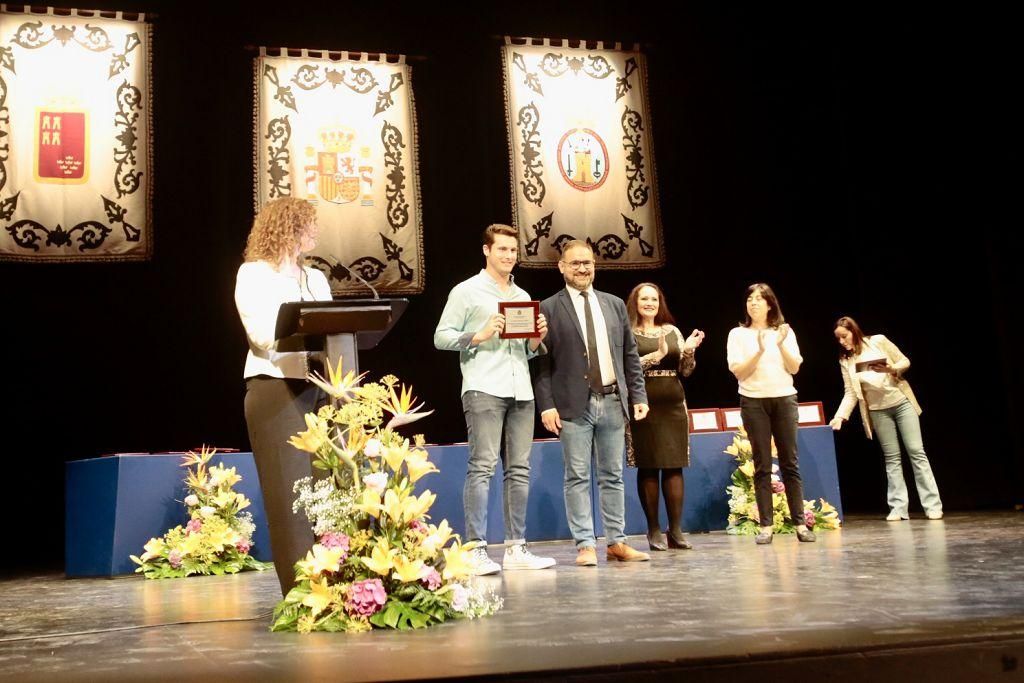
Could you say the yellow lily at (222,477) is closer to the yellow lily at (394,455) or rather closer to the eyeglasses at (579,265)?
the eyeglasses at (579,265)

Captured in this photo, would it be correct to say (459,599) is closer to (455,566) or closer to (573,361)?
(455,566)

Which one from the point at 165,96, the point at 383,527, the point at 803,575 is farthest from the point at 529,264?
the point at 383,527

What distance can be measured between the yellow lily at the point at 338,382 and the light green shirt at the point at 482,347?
1262 mm

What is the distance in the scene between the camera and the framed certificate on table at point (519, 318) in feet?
12.8

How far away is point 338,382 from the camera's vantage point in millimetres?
2723

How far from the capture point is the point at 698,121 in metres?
8.18

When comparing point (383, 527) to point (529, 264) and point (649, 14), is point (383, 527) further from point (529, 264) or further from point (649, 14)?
point (649, 14)

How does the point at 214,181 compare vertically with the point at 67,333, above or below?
above

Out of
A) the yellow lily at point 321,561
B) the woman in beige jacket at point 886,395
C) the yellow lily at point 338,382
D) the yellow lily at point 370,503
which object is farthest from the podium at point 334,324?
the woman in beige jacket at point 886,395

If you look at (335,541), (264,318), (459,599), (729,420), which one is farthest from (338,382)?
(729,420)

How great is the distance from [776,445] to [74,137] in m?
4.70

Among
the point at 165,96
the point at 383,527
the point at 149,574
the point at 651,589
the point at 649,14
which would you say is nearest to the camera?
the point at 383,527

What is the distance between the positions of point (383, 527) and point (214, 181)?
5168 millimetres

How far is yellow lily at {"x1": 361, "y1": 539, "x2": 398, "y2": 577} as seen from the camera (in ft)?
8.47
